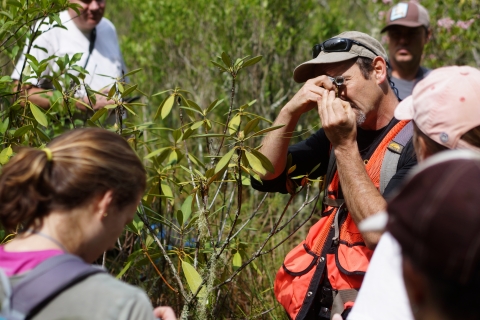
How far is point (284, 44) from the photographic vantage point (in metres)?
5.78

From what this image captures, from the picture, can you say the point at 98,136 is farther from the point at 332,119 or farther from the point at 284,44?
the point at 284,44

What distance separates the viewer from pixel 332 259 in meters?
2.62

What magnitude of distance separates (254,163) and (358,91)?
678mm

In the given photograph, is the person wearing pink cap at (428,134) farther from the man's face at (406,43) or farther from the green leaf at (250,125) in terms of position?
the man's face at (406,43)

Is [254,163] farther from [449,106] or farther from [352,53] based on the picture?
[449,106]

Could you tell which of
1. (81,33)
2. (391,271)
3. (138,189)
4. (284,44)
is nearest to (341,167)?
(391,271)

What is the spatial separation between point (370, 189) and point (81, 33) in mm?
3169

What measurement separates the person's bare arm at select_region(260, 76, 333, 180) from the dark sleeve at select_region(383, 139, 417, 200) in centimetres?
54

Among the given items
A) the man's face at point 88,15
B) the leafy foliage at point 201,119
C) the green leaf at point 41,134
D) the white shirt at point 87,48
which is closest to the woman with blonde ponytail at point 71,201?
the leafy foliage at point 201,119

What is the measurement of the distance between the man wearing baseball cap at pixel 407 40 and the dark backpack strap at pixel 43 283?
4220mm

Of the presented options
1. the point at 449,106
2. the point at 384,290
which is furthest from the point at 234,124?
the point at 384,290

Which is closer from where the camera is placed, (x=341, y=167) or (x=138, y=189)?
(x=138, y=189)

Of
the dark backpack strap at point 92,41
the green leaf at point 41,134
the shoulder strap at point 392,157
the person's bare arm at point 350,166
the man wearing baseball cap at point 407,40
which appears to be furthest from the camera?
the man wearing baseball cap at point 407,40

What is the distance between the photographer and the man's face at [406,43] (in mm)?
5375
